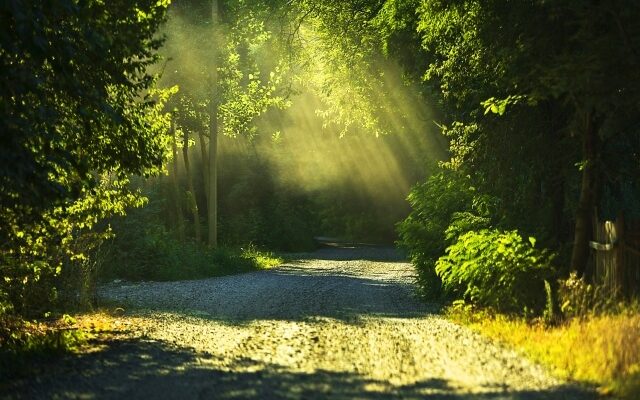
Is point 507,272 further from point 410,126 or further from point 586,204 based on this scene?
point 410,126

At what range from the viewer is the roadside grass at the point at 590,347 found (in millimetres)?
8406

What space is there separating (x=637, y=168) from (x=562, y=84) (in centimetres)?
380

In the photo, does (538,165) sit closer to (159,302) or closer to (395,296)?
(395,296)

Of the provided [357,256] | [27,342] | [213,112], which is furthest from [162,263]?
[357,256]

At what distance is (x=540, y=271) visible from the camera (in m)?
14.4

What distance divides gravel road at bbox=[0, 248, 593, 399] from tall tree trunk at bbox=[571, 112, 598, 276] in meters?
2.50

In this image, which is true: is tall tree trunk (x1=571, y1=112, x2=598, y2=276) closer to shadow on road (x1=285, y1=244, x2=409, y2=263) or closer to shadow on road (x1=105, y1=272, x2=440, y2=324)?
shadow on road (x1=105, y1=272, x2=440, y2=324)

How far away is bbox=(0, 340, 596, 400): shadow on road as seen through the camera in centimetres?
809

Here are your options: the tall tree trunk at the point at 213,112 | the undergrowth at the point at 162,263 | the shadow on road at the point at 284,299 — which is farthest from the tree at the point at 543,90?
the tall tree trunk at the point at 213,112

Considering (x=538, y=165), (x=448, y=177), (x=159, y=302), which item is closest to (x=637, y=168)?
(x=538, y=165)

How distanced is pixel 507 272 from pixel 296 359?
212 inches

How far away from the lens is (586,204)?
46.1 ft

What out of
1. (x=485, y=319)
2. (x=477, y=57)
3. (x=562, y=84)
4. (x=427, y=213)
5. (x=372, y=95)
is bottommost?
(x=485, y=319)

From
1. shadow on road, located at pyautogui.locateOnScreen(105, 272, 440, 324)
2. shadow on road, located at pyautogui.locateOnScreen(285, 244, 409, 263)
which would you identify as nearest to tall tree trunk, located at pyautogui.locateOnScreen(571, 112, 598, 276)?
shadow on road, located at pyautogui.locateOnScreen(105, 272, 440, 324)
